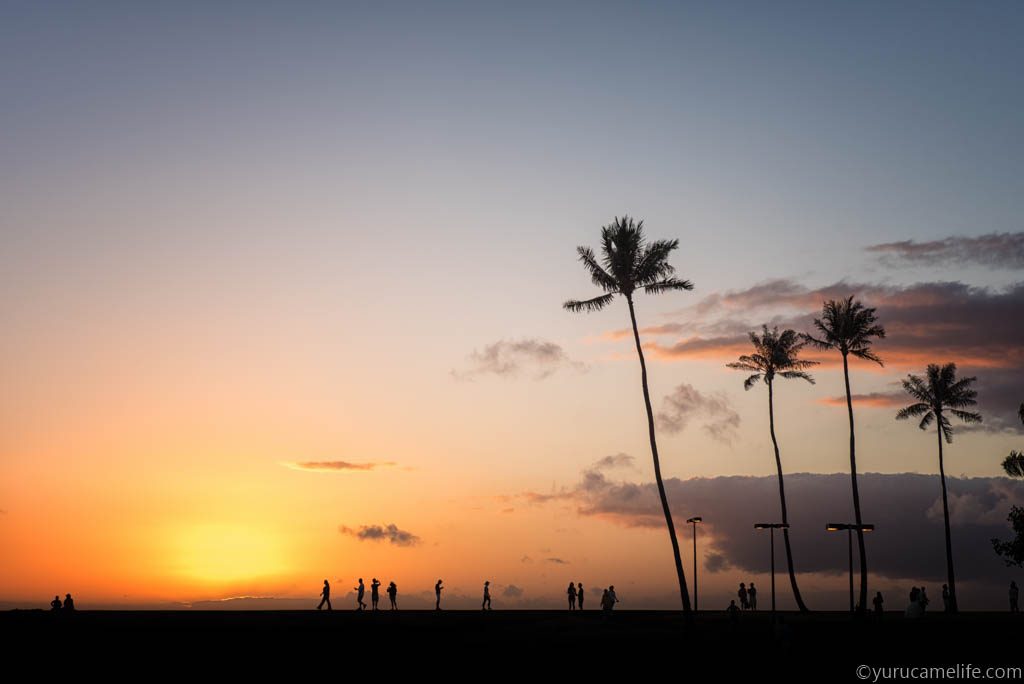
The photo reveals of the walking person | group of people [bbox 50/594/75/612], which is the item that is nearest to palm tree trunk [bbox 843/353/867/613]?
the walking person

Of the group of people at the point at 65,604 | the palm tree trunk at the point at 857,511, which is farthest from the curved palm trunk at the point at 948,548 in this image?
the group of people at the point at 65,604
